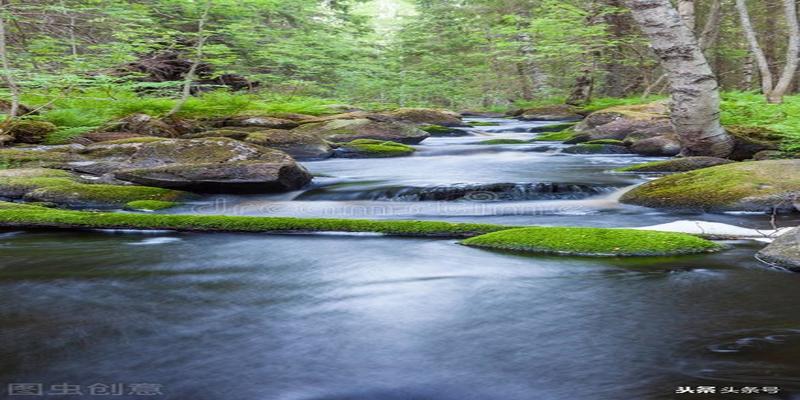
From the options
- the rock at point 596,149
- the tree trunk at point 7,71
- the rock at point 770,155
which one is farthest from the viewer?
the rock at point 596,149

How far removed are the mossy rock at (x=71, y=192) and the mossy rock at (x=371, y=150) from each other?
18.4 ft

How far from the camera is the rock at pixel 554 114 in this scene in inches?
840

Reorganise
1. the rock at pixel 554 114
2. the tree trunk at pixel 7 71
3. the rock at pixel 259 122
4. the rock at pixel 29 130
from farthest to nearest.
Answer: the rock at pixel 554 114, the rock at pixel 259 122, the rock at pixel 29 130, the tree trunk at pixel 7 71

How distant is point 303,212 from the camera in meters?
7.19

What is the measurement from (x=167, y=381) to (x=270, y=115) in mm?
14328

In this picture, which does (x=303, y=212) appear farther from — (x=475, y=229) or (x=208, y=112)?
(x=208, y=112)

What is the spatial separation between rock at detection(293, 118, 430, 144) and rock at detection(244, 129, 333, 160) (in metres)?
1.53

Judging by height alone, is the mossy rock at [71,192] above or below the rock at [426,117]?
below

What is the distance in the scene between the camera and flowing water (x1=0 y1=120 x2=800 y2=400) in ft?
8.45

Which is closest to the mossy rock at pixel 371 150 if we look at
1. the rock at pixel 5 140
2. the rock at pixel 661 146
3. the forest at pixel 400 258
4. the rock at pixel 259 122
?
the forest at pixel 400 258

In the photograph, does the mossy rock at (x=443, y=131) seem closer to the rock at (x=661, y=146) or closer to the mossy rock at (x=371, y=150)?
the mossy rock at (x=371, y=150)

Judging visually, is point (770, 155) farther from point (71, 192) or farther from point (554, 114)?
point (554, 114)

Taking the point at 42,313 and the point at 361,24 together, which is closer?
the point at 42,313

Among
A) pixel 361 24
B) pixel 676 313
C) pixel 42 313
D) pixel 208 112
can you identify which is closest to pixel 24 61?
pixel 208 112
